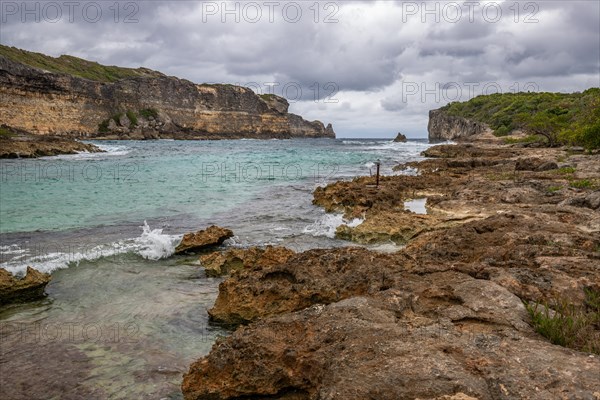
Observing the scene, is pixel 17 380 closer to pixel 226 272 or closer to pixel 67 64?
pixel 226 272

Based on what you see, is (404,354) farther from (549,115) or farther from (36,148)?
(549,115)

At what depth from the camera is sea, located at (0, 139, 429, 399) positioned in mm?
5852

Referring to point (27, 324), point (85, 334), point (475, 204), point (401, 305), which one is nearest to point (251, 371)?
point (401, 305)

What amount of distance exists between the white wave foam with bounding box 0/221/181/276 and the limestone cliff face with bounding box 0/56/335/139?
78406 millimetres

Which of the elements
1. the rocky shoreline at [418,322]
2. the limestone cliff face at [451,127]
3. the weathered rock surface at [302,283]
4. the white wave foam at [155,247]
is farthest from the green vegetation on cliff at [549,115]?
the white wave foam at [155,247]

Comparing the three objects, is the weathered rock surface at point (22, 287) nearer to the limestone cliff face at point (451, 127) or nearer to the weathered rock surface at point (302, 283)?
the weathered rock surface at point (302, 283)

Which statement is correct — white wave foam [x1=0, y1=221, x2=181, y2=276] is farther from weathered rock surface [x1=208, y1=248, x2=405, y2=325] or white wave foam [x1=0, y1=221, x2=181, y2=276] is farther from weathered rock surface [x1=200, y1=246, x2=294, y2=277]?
weathered rock surface [x1=208, y1=248, x2=405, y2=325]

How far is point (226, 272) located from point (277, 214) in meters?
8.69

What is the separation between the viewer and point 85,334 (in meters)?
7.03

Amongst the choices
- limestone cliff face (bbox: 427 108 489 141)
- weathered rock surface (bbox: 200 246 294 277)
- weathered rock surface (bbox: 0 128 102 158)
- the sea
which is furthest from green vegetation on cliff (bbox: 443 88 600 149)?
weathered rock surface (bbox: 0 128 102 158)

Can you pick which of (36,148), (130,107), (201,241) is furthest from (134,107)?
(201,241)

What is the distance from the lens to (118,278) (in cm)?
1008

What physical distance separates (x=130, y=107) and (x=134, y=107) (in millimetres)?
2017

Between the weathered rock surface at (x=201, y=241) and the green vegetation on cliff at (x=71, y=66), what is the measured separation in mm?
99701
